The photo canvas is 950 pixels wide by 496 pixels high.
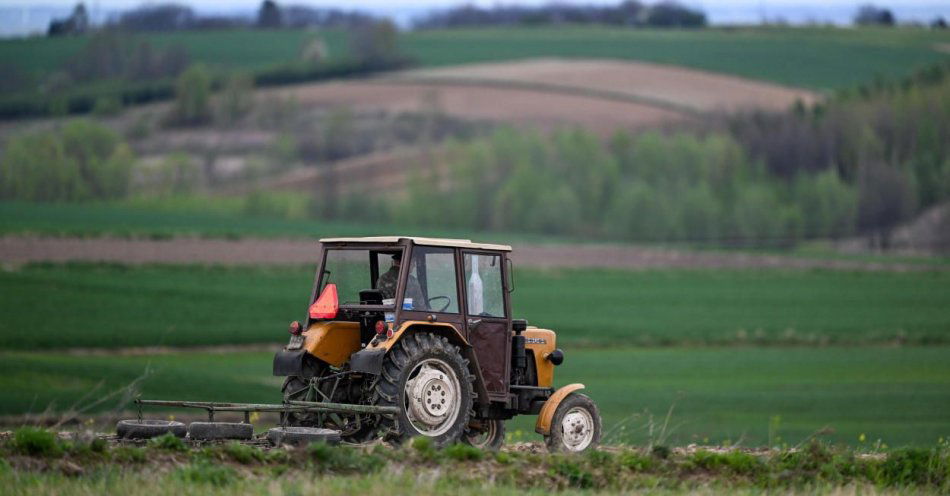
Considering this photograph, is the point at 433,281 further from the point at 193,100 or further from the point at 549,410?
the point at 193,100

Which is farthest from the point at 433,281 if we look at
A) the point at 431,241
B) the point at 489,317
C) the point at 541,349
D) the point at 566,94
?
the point at 566,94

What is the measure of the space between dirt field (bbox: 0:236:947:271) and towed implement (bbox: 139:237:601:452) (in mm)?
35974

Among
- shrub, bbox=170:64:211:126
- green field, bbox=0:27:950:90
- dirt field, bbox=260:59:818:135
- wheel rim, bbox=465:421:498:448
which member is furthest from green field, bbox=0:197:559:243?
wheel rim, bbox=465:421:498:448

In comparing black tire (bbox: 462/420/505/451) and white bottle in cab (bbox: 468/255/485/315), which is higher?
white bottle in cab (bbox: 468/255/485/315)

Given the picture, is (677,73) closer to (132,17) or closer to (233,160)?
(233,160)

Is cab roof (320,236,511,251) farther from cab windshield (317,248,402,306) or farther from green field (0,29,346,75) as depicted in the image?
green field (0,29,346,75)

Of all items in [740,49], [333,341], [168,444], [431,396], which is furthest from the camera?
[740,49]

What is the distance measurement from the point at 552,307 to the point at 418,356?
3569cm

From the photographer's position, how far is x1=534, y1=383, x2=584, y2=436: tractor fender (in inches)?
567

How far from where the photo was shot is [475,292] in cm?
1435

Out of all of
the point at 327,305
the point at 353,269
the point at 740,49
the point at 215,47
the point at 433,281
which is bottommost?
the point at 327,305

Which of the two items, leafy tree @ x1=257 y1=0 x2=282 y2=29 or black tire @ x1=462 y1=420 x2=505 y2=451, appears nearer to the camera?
black tire @ x1=462 y1=420 x2=505 y2=451

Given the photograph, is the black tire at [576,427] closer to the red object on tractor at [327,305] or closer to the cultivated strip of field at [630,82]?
the red object on tractor at [327,305]

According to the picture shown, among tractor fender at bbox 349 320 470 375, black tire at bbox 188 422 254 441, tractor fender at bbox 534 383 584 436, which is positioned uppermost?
tractor fender at bbox 349 320 470 375
